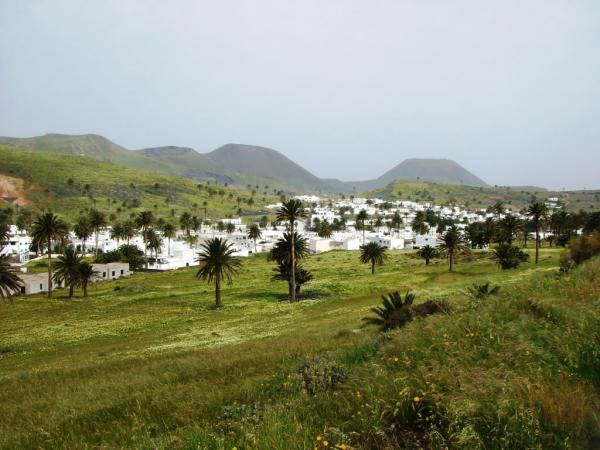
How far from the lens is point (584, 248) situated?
3170 centimetres

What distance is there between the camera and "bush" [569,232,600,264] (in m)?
30.1

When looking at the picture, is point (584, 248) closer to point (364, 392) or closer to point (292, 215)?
point (292, 215)

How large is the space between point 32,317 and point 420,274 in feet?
191

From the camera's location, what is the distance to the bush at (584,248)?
3012cm

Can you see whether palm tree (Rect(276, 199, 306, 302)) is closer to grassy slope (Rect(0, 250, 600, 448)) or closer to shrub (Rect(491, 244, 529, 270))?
shrub (Rect(491, 244, 529, 270))

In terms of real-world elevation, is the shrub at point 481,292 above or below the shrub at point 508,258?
above

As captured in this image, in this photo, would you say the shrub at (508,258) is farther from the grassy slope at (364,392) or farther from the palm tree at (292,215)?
the grassy slope at (364,392)

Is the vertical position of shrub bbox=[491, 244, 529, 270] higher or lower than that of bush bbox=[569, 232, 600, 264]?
lower

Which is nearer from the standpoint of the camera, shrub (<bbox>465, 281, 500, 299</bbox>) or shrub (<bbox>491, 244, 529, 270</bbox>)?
shrub (<bbox>465, 281, 500, 299</bbox>)

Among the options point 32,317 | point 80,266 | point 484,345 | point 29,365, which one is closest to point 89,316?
point 32,317

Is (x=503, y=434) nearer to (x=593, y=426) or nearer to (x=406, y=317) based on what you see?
(x=593, y=426)

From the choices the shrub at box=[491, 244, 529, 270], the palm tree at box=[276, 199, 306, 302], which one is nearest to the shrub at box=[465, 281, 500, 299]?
the palm tree at box=[276, 199, 306, 302]

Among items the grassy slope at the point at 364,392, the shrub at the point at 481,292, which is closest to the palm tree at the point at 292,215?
the shrub at the point at 481,292

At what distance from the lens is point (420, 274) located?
232 ft
